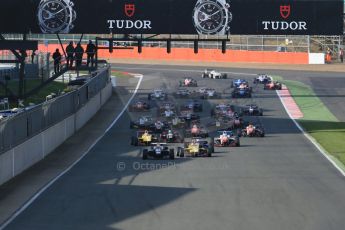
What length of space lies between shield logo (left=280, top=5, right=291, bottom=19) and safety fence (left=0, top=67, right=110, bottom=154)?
11.9 m

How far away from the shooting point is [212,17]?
45375mm

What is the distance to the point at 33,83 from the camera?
2886 inches

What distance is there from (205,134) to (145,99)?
23.4 m

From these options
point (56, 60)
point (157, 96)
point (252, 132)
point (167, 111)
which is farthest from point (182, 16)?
point (157, 96)

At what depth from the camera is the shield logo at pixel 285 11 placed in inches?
1780

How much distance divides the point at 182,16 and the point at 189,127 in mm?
6662

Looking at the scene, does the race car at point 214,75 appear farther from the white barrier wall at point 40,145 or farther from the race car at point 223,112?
the white barrier wall at point 40,145

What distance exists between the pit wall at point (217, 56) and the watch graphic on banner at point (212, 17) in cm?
5436

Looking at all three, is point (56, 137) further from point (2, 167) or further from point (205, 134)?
point (2, 167)

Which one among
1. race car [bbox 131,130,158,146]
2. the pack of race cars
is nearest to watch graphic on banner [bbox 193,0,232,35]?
the pack of race cars

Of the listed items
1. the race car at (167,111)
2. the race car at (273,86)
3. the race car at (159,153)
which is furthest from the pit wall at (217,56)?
the race car at (159,153)

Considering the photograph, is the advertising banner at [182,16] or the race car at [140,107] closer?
the advertising banner at [182,16]

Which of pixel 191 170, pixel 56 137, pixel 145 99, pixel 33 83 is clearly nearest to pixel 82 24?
pixel 56 137

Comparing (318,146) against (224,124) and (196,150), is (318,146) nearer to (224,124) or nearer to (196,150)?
(196,150)
